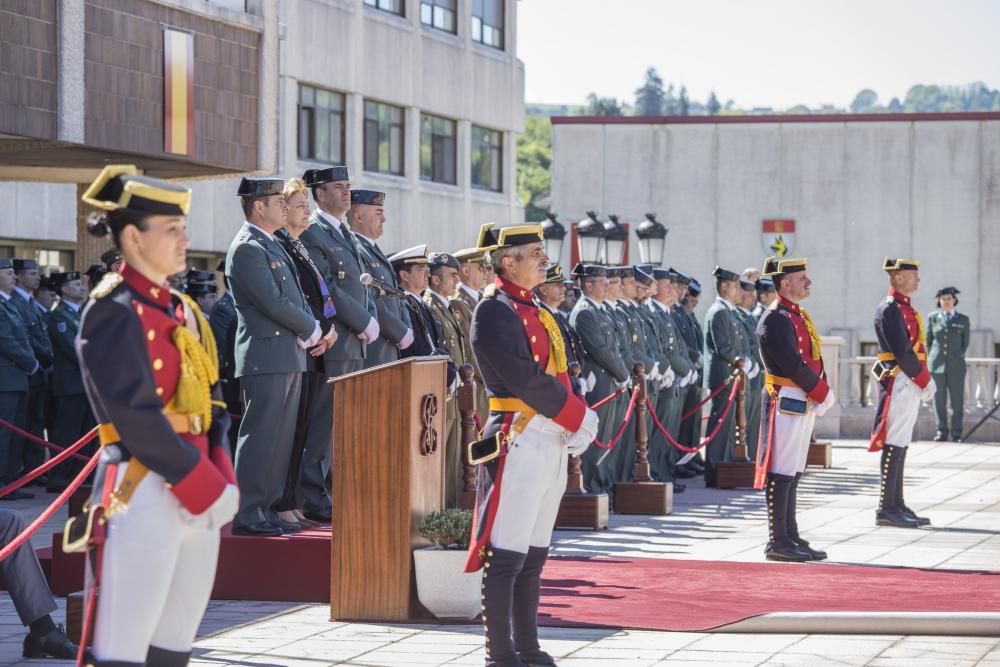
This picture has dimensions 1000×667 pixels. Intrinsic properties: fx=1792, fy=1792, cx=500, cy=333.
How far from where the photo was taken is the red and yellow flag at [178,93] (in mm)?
16625

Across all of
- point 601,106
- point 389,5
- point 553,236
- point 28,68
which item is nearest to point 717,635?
point 28,68

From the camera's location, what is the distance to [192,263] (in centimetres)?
2995

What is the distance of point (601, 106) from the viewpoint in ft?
541

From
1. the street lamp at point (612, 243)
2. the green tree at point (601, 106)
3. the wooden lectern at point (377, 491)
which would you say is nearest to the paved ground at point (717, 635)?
the wooden lectern at point (377, 491)

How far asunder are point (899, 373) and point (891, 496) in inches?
40.2

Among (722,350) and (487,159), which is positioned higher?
(487,159)

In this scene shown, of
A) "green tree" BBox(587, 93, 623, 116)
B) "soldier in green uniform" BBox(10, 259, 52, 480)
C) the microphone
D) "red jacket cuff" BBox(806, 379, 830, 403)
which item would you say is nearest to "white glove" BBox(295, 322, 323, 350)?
the microphone

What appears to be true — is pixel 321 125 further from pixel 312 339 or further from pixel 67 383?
pixel 312 339

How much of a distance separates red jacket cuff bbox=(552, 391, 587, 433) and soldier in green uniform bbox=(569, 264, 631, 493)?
28.1 feet

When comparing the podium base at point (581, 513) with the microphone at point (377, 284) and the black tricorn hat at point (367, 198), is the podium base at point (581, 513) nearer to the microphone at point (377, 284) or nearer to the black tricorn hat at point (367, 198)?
the microphone at point (377, 284)

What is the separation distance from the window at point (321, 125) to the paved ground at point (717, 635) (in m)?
13.2

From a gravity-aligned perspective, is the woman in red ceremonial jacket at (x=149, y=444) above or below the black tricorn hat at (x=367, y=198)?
below

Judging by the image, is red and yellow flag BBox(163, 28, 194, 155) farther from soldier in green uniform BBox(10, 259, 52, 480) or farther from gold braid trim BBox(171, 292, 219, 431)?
gold braid trim BBox(171, 292, 219, 431)

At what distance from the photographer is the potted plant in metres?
9.04
